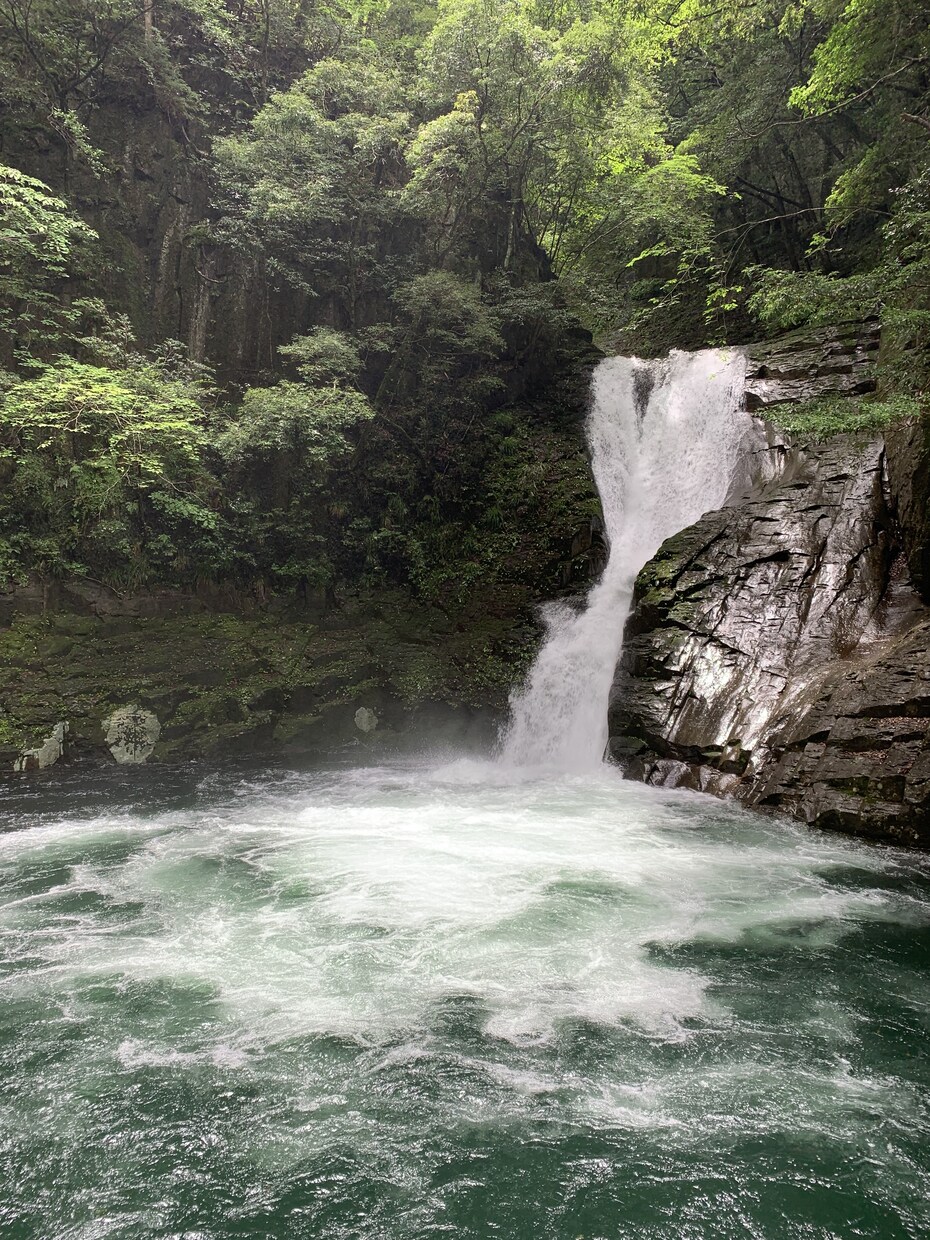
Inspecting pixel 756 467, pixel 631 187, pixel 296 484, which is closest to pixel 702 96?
pixel 631 187

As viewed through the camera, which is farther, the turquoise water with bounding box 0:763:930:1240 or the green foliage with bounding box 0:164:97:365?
the green foliage with bounding box 0:164:97:365

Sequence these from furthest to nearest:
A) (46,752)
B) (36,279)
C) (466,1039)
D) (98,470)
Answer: (36,279) → (98,470) → (46,752) → (466,1039)

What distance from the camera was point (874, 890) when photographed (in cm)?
583

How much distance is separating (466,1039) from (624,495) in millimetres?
11741

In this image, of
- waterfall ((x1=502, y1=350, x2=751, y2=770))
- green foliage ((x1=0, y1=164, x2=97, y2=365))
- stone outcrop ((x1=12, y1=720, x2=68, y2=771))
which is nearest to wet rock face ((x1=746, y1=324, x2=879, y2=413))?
waterfall ((x1=502, y1=350, x2=751, y2=770))

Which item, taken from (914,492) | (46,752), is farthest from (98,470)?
(914,492)

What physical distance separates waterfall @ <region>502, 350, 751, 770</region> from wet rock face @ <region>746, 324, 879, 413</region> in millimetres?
380

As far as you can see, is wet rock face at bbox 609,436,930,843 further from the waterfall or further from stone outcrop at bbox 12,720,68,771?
stone outcrop at bbox 12,720,68,771

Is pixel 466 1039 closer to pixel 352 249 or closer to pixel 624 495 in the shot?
pixel 624 495

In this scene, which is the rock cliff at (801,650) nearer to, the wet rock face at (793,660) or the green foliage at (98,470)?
the wet rock face at (793,660)

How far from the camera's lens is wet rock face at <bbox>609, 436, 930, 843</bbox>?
24.1ft

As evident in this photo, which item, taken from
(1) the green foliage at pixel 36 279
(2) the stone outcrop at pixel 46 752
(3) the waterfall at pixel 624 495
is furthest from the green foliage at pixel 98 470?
(3) the waterfall at pixel 624 495

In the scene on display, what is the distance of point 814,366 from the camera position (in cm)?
1235

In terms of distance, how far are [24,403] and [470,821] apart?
8667mm
